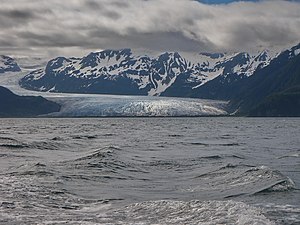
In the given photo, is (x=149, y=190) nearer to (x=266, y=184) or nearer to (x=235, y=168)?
(x=266, y=184)

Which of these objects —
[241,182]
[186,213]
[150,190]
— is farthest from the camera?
[241,182]

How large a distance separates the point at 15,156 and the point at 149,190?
2132cm

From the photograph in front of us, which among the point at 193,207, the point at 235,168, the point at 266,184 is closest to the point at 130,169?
the point at 235,168

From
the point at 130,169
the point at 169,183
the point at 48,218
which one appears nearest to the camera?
the point at 48,218

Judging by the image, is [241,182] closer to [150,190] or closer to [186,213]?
[150,190]

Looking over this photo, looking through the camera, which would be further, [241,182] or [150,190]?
[241,182]

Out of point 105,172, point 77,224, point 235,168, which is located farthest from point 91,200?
point 235,168

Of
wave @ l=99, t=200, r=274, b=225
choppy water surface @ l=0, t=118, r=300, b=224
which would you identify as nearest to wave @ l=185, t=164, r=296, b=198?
choppy water surface @ l=0, t=118, r=300, b=224

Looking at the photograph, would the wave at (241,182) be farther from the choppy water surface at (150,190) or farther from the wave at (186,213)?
the wave at (186,213)

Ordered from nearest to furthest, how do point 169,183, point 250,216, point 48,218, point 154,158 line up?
1. point 250,216
2. point 48,218
3. point 169,183
4. point 154,158

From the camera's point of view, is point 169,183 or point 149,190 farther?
point 169,183

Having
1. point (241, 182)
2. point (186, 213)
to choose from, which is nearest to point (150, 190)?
point (241, 182)

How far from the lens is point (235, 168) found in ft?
108

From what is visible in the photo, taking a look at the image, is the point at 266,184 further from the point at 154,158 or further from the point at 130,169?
the point at 154,158
